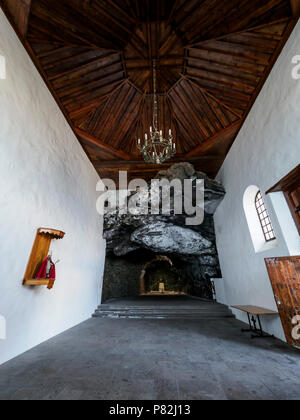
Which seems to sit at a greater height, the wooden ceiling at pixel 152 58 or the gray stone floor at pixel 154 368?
the wooden ceiling at pixel 152 58

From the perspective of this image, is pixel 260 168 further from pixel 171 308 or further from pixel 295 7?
pixel 171 308

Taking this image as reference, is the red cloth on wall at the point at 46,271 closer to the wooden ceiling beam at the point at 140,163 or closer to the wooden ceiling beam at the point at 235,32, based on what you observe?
the wooden ceiling beam at the point at 140,163

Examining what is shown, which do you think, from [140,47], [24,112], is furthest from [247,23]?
[24,112]

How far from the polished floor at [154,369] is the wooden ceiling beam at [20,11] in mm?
5765

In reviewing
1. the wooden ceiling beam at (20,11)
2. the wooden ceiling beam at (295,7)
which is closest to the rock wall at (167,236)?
the wooden ceiling beam at (295,7)

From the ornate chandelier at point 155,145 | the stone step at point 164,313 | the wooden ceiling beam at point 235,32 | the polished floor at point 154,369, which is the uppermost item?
the wooden ceiling beam at point 235,32

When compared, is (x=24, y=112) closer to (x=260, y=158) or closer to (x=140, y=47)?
(x=140, y=47)

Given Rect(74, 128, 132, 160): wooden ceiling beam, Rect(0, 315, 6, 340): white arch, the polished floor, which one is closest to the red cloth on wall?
Answer: Rect(0, 315, 6, 340): white arch

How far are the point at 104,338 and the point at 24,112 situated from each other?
16.0ft

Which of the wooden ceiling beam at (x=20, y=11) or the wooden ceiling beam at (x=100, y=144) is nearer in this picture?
the wooden ceiling beam at (x=20, y=11)

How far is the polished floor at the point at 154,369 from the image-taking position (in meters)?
1.94

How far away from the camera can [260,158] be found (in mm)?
4258

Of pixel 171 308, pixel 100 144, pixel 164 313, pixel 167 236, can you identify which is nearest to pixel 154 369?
pixel 164 313
